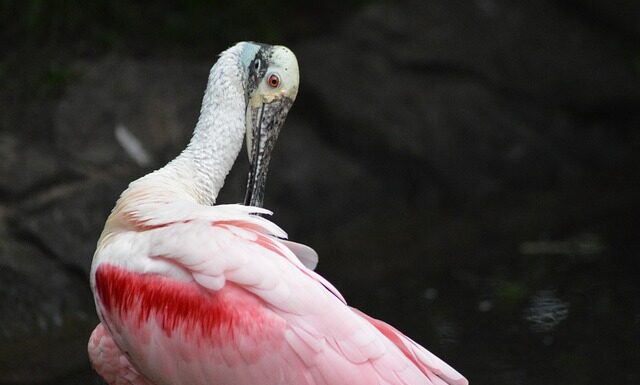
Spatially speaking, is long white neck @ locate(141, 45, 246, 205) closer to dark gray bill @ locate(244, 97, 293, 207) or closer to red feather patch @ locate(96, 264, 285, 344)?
dark gray bill @ locate(244, 97, 293, 207)

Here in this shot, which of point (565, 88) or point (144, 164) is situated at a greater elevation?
point (565, 88)

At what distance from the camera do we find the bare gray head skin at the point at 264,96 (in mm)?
5066

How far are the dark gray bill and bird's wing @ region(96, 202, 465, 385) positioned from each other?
75cm

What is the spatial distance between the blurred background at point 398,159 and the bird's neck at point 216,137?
6.24 ft

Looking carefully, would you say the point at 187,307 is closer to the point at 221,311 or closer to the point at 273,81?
the point at 221,311

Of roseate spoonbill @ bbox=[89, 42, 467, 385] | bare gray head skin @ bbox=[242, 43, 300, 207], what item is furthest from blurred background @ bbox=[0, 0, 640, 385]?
roseate spoonbill @ bbox=[89, 42, 467, 385]

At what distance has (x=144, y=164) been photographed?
26.7ft

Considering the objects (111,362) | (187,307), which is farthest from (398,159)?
(187,307)

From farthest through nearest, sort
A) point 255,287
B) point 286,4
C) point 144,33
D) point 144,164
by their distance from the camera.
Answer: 1. point 286,4
2. point 144,33
3. point 144,164
4. point 255,287

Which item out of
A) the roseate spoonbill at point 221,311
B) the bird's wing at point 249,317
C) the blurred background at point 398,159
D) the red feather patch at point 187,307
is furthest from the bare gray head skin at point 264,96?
the blurred background at point 398,159

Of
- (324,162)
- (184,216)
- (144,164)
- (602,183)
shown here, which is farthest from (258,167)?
(602,183)

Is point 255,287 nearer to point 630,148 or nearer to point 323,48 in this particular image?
point 323,48

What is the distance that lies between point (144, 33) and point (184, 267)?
5.43 meters

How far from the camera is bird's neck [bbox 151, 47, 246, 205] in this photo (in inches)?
195
